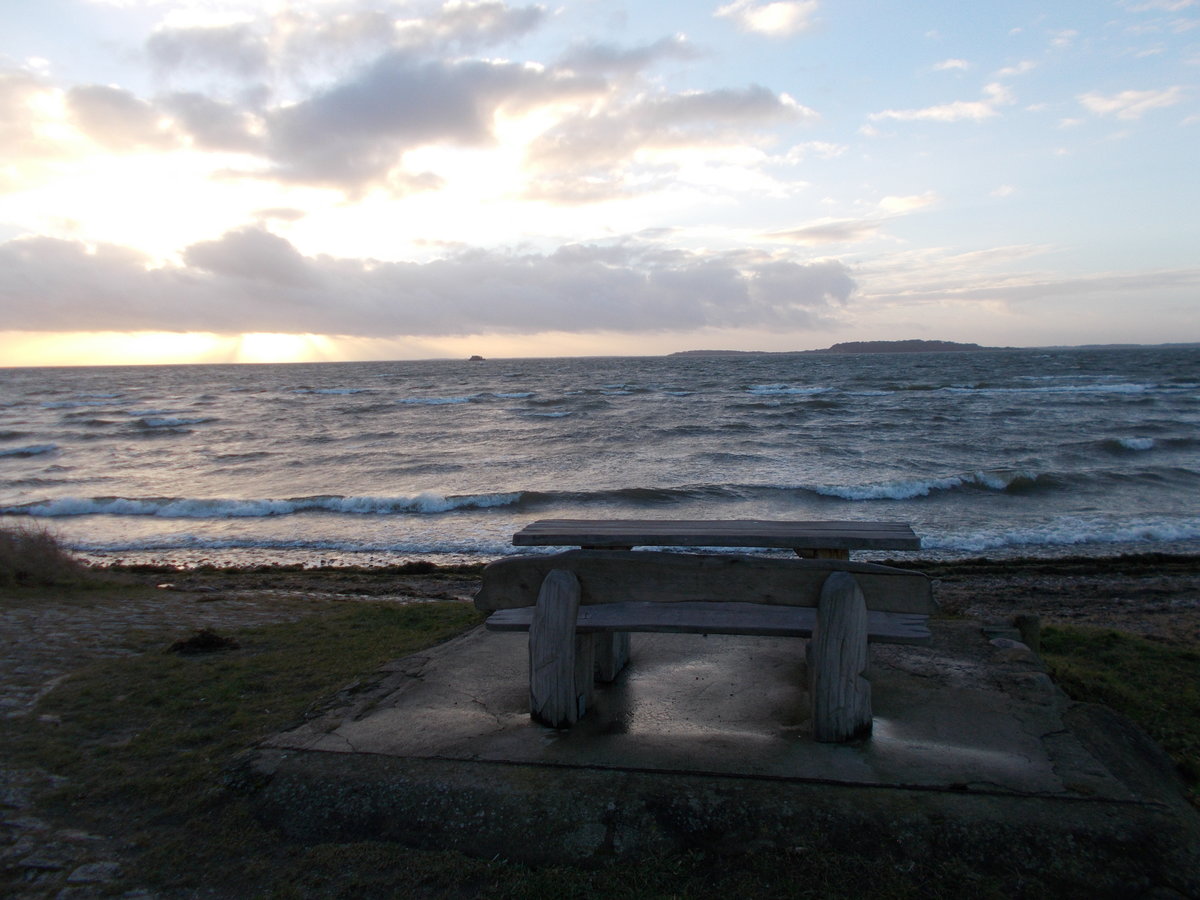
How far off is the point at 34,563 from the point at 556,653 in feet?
22.7

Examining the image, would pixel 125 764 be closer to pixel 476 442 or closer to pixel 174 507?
pixel 174 507

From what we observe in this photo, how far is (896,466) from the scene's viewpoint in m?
17.5

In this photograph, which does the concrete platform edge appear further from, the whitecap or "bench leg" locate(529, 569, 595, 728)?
the whitecap

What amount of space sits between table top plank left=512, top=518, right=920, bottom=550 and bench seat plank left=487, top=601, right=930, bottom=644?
37 centimetres

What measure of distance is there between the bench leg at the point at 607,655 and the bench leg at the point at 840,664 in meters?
1.18

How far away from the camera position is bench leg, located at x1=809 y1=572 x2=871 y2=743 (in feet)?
10.5

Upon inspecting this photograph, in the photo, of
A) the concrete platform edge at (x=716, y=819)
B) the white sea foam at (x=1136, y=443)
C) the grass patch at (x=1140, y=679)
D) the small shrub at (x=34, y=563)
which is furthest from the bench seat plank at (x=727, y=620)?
the white sea foam at (x=1136, y=443)

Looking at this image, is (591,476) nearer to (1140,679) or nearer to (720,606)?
(1140,679)

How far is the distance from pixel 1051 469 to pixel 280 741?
56.9ft

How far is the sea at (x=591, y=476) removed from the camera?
39.1 ft

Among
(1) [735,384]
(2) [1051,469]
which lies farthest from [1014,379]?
(2) [1051,469]

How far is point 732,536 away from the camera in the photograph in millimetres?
3850

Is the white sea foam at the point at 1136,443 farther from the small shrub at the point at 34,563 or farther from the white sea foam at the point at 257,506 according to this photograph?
the small shrub at the point at 34,563

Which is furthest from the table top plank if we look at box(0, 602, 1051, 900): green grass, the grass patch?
the grass patch
